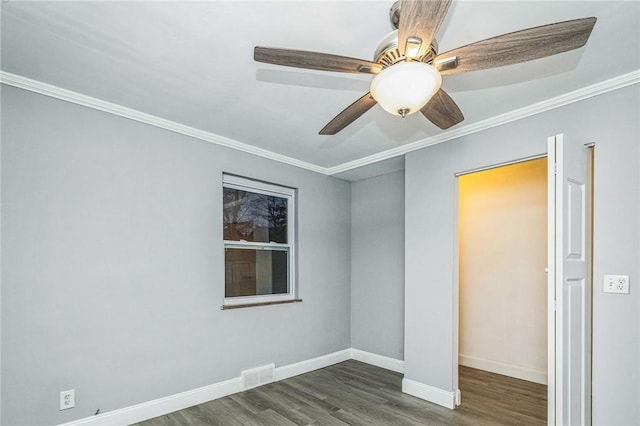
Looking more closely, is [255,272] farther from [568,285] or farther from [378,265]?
[568,285]

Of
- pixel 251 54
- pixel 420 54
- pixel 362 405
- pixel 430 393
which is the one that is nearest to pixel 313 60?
pixel 420 54

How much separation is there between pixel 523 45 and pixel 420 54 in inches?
15.3

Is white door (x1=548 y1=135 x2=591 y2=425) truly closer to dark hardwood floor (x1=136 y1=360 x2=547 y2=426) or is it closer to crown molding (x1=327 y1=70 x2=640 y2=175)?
crown molding (x1=327 y1=70 x2=640 y2=175)

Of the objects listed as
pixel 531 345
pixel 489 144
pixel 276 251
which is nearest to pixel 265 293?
pixel 276 251

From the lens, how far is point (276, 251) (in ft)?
12.9

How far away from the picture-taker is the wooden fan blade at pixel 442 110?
1.77 m

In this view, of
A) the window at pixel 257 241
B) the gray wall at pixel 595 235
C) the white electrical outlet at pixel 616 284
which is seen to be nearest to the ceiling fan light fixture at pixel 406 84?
the gray wall at pixel 595 235

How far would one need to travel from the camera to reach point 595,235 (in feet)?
7.68

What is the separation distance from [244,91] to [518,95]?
6.44 ft

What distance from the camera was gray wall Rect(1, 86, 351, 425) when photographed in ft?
7.42

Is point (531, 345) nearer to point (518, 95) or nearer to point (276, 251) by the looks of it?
point (518, 95)

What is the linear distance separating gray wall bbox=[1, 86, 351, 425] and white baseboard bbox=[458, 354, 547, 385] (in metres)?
2.23

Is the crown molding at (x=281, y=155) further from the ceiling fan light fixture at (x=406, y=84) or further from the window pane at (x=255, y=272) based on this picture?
the ceiling fan light fixture at (x=406, y=84)

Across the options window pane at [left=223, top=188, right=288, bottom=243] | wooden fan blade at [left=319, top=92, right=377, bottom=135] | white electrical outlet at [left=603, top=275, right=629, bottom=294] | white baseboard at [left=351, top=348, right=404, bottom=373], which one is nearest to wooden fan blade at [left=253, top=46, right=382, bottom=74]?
wooden fan blade at [left=319, top=92, right=377, bottom=135]
